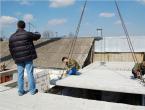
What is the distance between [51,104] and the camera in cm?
456

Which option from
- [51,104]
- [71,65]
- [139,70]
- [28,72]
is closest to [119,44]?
[71,65]

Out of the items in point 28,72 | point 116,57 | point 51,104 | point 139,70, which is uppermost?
point 28,72

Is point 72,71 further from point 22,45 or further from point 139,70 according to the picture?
point 22,45

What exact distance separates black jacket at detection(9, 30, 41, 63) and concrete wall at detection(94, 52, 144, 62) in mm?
11122

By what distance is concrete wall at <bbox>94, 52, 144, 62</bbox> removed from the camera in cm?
Answer: 1505

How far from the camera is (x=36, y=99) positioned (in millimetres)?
4875

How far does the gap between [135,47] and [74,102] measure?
39.7ft

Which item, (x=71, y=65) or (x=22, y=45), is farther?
(x=71, y=65)

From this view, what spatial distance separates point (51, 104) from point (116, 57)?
37.7ft

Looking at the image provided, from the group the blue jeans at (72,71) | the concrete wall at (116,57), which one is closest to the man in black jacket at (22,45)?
the blue jeans at (72,71)

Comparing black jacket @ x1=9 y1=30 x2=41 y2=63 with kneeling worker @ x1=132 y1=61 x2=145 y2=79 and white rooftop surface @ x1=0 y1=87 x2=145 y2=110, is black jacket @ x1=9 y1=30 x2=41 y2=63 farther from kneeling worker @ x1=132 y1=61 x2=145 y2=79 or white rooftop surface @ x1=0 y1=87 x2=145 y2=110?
kneeling worker @ x1=132 y1=61 x2=145 y2=79

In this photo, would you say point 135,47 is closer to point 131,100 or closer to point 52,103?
point 131,100

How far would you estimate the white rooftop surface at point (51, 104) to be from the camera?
4293 millimetres

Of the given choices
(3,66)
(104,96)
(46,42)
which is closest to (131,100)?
(104,96)
